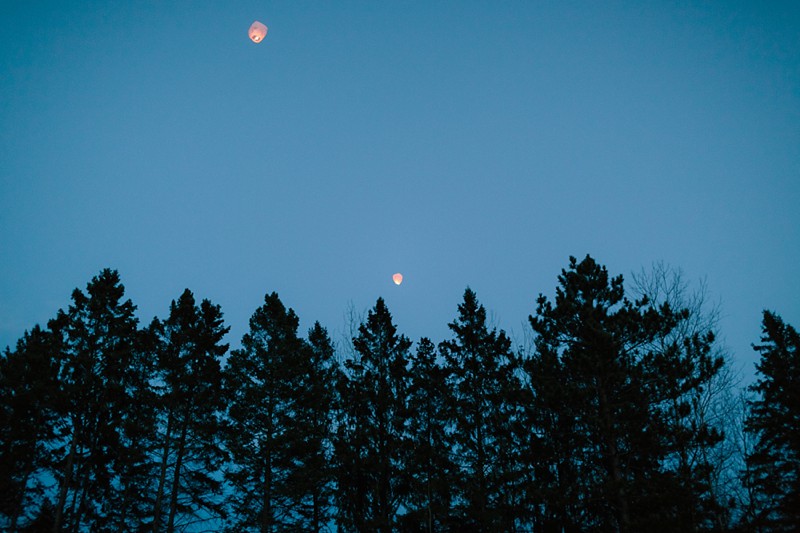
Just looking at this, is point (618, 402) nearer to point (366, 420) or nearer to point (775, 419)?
point (366, 420)

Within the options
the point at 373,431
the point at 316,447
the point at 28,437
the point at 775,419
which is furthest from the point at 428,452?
the point at 28,437

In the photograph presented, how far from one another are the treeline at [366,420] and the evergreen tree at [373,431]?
0.25ft

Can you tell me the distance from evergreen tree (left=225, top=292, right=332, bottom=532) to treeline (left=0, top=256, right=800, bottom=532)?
88mm

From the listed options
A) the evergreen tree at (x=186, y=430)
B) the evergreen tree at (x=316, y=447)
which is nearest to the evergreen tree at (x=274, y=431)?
the evergreen tree at (x=316, y=447)

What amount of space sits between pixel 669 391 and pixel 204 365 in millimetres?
19949

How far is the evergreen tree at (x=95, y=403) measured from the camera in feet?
63.3

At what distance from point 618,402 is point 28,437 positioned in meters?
27.1

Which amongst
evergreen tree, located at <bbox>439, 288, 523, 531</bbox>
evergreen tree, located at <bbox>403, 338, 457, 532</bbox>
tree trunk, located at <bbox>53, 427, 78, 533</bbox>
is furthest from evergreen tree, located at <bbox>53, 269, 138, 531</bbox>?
evergreen tree, located at <bbox>439, 288, 523, 531</bbox>

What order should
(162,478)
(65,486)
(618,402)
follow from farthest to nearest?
(162,478)
(65,486)
(618,402)

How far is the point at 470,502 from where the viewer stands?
17672mm

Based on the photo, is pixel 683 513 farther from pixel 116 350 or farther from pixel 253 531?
pixel 116 350

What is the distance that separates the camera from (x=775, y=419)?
21.4 m

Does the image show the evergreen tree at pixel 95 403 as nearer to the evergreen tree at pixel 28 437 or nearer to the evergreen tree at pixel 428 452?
the evergreen tree at pixel 28 437

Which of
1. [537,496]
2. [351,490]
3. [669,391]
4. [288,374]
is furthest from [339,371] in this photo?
[669,391]
